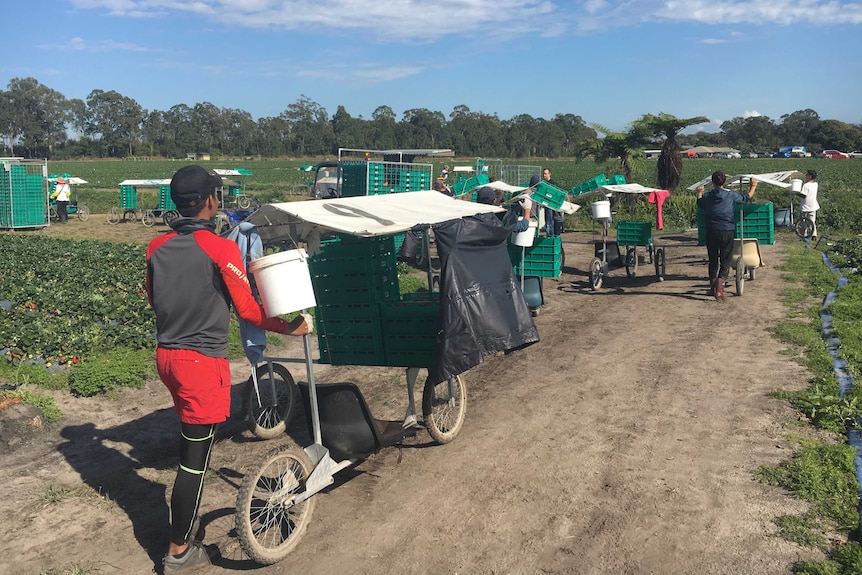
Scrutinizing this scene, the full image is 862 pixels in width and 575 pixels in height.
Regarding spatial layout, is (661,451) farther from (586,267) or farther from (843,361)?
(586,267)

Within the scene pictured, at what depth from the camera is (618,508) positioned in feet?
17.1

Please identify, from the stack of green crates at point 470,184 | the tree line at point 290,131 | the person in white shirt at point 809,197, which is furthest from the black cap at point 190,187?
the tree line at point 290,131

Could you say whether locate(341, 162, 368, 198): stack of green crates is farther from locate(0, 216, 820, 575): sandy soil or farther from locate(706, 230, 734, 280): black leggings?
locate(0, 216, 820, 575): sandy soil

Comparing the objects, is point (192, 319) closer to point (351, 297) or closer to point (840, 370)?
point (351, 297)

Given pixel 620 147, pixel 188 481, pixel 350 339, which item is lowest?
pixel 188 481

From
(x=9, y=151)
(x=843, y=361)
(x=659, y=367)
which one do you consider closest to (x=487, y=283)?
(x=659, y=367)

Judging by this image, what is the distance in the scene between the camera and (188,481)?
4473 millimetres

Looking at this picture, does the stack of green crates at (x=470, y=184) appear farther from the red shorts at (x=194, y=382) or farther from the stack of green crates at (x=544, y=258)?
the red shorts at (x=194, y=382)

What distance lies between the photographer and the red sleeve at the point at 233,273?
4.40 meters

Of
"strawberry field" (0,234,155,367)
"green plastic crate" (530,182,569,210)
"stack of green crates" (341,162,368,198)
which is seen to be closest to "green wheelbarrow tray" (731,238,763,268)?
"green plastic crate" (530,182,569,210)

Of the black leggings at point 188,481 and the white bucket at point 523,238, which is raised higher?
the white bucket at point 523,238

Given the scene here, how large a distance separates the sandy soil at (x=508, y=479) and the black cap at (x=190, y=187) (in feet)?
7.59

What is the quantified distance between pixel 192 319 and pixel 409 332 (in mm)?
2099

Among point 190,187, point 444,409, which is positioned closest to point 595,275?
point 444,409
